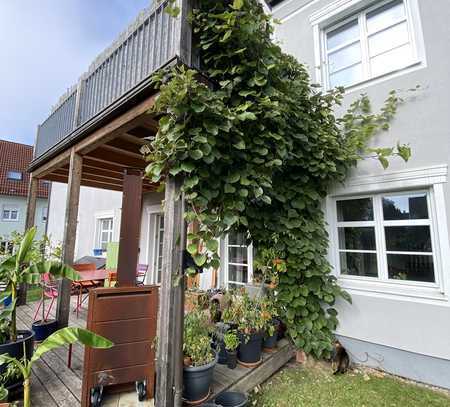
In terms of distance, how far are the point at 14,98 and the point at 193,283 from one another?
1672cm

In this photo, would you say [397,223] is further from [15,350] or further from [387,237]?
[15,350]

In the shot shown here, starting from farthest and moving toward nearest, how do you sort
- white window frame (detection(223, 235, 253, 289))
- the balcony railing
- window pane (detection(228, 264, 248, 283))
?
window pane (detection(228, 264, 248, 283)), white window frame (detection(223, 235, 253, 289)), the balcony railing

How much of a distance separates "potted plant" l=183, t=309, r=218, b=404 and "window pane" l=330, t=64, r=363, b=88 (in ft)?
14.5

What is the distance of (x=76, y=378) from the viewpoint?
8.40 feet

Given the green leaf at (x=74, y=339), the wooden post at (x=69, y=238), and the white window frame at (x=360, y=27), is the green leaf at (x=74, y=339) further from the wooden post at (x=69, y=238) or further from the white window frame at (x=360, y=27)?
the white window frame at (x=360, y=27)

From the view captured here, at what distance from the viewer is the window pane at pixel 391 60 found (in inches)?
142

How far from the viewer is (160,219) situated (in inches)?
311

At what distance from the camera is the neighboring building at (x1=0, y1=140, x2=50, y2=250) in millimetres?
17516

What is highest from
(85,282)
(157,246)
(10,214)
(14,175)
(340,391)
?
(14,175)

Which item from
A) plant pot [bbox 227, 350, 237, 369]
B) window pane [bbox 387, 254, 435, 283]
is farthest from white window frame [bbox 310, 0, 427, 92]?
plant pot [bbox 227, 350, 237, 369]

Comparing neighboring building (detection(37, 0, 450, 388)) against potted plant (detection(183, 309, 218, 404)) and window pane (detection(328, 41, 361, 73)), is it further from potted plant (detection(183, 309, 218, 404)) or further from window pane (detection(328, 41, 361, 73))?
potted plant (detection(183, 309, 218, 404))

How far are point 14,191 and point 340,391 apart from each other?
22539 millimetres

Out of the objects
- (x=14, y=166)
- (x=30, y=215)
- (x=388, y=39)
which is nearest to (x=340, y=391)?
(x=388, y=39)

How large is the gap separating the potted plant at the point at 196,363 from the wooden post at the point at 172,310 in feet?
0.48
